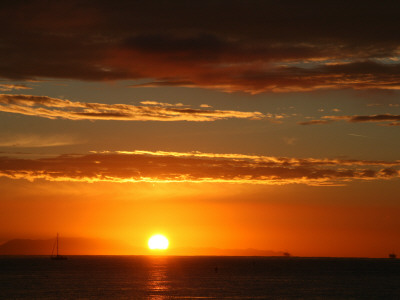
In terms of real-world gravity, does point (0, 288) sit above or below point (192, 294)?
above

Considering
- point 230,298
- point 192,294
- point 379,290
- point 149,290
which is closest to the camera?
point 230,298

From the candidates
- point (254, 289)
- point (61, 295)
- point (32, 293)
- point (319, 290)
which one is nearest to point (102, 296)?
point (61, 295)

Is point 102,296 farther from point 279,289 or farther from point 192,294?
point 279,289

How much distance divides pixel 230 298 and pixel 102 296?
28542 mm

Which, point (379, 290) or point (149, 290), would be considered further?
point (379, 290)

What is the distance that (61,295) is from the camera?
13350 cm

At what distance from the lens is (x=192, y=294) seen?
451ft

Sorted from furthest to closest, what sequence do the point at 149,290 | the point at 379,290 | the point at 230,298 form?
the point at 379,290
the point at 149,290
the point at 230,298

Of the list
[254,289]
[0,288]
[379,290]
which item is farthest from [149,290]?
[379,290]

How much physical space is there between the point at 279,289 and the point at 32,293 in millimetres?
61142

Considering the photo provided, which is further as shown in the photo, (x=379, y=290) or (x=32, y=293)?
(x=379, y=290)

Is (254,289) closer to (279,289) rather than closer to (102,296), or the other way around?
(279,289)

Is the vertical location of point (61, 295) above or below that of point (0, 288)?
below

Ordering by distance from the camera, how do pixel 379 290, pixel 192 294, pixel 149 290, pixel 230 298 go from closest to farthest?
pixel 230 298, pixel 192 294, pixel 149 290, pixel 379 290
